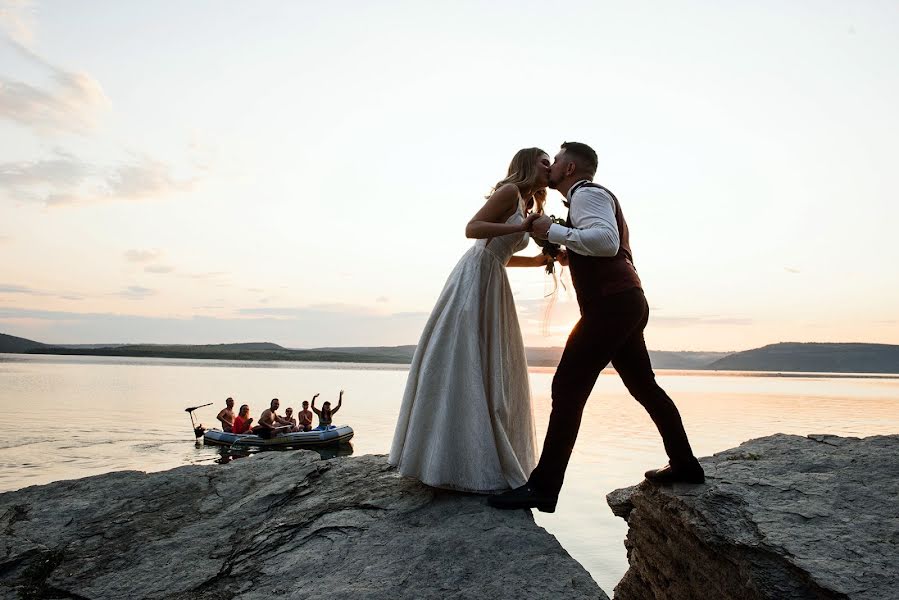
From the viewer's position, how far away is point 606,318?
3.74m

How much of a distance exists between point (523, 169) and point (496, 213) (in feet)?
1.33

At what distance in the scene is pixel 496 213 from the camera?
13.4 feet

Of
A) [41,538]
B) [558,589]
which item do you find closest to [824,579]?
[558,589]

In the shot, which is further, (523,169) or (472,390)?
(523,169)

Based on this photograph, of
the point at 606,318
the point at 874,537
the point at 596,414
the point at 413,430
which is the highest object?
the point at 606,318

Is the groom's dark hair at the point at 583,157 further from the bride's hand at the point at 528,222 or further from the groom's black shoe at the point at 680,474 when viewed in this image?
the groom's black shoe at the point at 680,474

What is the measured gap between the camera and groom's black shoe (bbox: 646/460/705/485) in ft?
14.0

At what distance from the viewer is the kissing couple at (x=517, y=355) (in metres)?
3.74

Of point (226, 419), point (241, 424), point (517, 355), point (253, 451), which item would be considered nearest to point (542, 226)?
point (517, 355)

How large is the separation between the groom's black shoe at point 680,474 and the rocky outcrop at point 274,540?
1.31 meters

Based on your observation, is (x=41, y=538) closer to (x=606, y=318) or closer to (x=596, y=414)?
(x=606, y=318)

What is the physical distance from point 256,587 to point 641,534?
3.03 metres

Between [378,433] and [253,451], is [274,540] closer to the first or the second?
[253,451]

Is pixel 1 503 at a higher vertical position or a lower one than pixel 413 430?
lower
